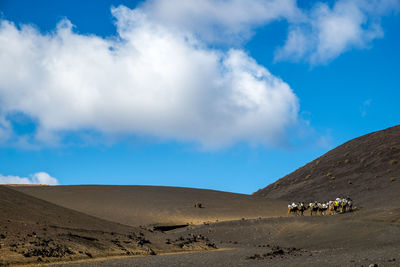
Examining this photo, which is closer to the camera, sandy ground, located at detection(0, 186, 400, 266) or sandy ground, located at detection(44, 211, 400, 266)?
sandy ground, located at detection(0, 186, 400, 266)

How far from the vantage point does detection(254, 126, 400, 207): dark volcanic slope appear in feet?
229

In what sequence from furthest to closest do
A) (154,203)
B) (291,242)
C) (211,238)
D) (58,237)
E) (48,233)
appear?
(154,203) < (211,238) < (291,242) < (48,233) < (58,237)

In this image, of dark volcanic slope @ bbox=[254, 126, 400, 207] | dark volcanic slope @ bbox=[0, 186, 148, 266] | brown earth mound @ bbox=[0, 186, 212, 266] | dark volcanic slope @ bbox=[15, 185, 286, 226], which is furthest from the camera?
dark volcanic slope @ bbox=[254, 126, 400, 207]

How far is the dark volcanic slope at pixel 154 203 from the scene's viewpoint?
1962 inches

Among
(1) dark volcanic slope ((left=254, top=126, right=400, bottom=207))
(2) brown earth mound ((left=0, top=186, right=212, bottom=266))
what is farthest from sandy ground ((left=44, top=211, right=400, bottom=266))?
(1) dark volcanic slope ((left=254, top=126, right=400, bottom=207))

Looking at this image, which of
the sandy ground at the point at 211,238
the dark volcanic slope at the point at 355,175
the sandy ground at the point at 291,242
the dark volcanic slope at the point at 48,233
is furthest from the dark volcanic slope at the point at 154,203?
the dark volcanic slope at the point at 48,233

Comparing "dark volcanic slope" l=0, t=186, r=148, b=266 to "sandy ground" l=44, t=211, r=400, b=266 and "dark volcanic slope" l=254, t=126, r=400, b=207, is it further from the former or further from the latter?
"dark volcanic slope" l=254, t=126, r=400, b=207

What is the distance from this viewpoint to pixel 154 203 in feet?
187

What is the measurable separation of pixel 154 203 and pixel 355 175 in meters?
42.7

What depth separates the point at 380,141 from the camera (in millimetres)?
93938

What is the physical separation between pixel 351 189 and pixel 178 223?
3983 centimetres

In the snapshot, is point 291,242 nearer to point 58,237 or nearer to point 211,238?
point 211,238

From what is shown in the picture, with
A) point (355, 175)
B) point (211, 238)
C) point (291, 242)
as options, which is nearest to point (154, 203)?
point (211, 238)

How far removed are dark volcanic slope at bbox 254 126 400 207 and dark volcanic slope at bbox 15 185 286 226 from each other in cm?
1568
